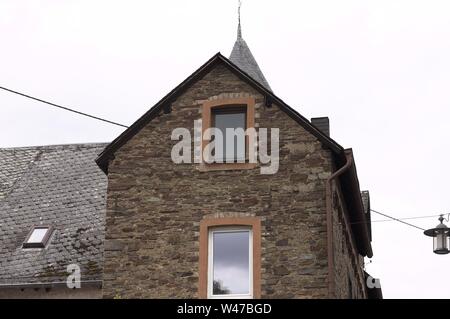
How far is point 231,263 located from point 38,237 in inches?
216

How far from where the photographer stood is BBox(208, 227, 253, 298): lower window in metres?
19.3

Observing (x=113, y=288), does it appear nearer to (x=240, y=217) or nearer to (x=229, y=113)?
(x=240, y=217)

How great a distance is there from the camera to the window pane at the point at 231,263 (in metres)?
19.4

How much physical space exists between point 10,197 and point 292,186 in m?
8.48

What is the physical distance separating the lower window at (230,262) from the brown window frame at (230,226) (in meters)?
0.09

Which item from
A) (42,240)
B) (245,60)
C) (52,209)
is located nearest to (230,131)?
(245,60)

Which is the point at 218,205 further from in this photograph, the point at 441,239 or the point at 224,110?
the point at 441,239

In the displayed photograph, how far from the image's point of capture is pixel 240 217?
64.7 ft

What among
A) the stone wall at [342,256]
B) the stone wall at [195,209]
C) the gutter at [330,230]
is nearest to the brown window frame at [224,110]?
the stone wall at [195,209]

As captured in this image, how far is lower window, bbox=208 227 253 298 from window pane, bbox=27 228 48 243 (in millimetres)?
4983

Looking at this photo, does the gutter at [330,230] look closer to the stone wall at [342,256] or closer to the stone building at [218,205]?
the stone building at [218,205]

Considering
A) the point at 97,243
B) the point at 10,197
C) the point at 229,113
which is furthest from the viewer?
the point at 10,197

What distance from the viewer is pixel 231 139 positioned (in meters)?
20.6
